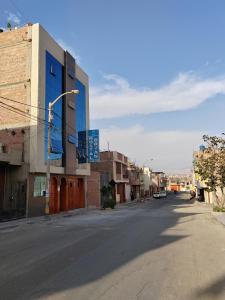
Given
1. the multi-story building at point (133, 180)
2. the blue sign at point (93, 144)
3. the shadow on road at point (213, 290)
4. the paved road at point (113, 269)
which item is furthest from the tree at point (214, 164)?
the multi-story building at point (133, 180)

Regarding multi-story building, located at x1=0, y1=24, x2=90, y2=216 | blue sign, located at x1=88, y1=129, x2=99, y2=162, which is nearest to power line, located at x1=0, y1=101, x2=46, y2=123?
multi-story building, located at x1=0, y1=24, x2=90, y2=216

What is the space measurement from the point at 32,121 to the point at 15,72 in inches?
198

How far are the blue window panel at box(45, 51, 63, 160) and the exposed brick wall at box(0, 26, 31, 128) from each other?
2.05 metres

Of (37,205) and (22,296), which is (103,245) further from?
(37,205)

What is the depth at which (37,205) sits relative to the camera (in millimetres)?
29141

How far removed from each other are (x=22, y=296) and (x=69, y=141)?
100 ft

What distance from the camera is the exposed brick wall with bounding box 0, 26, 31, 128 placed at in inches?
1198

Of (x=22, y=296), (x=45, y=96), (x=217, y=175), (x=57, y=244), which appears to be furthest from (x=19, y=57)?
(x=22, y=296)

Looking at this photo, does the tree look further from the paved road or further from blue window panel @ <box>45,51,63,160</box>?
the paved road

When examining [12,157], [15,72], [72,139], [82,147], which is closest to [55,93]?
[15,72]

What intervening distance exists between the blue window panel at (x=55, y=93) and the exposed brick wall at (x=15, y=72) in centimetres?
205

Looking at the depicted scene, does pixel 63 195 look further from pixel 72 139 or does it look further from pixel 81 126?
pixel 81 126

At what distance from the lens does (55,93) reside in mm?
33719

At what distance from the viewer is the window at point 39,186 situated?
96.6ft
